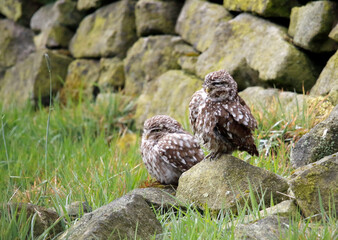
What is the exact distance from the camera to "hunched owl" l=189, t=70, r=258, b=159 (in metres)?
3.15

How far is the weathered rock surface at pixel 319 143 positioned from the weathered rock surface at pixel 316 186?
1.60ft

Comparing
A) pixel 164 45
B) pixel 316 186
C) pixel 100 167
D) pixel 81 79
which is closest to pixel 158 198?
pixel 316 186

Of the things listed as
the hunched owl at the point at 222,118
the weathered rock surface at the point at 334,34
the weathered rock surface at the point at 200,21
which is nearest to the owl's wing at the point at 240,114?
the hunched owl at the point at 222,118

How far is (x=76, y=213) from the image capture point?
3.10 m

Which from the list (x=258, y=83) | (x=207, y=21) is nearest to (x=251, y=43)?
(x=258, y=83)

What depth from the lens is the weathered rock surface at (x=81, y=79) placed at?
8.00 m

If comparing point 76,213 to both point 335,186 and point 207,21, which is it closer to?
point 335,186

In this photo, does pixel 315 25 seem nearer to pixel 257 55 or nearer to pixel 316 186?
pixel 257 55

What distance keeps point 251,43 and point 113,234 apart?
3631mm

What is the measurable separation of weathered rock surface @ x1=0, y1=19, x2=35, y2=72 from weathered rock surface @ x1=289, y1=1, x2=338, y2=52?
6.04 meters

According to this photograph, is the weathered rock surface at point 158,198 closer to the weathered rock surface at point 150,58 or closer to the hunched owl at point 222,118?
the hunched owl at point 222,118

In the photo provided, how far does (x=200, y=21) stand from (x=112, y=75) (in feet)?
6.39

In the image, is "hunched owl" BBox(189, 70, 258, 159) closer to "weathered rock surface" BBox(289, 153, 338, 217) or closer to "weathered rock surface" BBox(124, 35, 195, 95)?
"weathered rock surface" BBox(289, 153, 338, 217)

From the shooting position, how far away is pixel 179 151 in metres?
3.78
